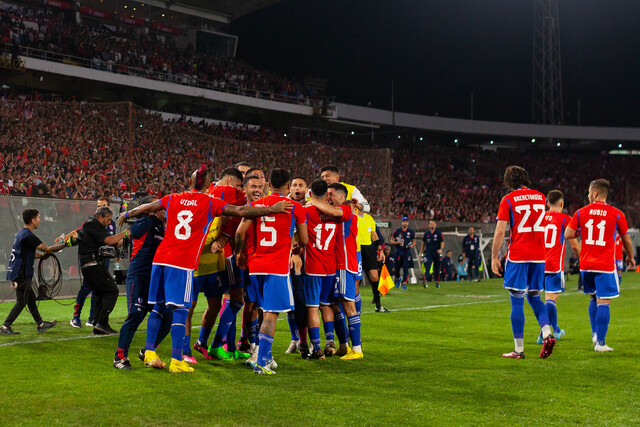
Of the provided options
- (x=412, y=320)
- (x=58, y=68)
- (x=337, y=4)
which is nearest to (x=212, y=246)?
(x=412, y=320)

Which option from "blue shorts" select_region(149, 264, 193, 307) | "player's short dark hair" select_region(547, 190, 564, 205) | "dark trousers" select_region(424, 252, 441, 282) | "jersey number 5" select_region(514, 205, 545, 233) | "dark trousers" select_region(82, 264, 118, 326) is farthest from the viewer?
"dark trousers" select_region(424, 252, 441, 282)

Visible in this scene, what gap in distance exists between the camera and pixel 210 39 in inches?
1805

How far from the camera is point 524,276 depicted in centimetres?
812

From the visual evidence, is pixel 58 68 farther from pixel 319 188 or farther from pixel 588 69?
pixel 588 69

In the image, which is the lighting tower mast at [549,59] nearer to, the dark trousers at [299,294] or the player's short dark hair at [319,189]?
the player's short dark hair at [319,189]

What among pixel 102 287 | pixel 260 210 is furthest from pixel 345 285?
pixel 102 287

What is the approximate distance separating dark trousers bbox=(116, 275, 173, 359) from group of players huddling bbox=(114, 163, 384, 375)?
11 millimetres

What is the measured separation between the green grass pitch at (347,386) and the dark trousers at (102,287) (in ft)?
1.73

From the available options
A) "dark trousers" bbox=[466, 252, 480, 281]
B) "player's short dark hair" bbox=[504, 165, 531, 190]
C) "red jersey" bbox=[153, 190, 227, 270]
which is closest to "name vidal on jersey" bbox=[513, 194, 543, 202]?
"player's short dark hair" bbox=[504, 165, 531, 190]

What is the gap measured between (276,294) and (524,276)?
317cm

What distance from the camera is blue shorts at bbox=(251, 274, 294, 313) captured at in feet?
22.6

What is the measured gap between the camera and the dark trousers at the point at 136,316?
23.3 ft

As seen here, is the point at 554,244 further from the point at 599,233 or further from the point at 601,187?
the point at 601,187

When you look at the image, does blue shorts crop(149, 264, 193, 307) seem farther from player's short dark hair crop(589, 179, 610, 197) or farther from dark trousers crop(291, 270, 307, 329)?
player's short dark hair crop(589, 179, 610, 197)
